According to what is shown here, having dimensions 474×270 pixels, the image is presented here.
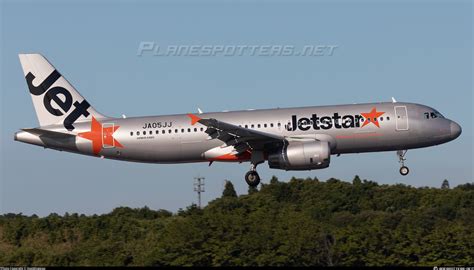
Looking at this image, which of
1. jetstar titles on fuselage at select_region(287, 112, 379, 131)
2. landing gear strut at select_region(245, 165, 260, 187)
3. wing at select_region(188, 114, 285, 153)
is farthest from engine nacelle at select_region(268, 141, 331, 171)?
landing gear strut at select_region(245, 165, 260, 187)

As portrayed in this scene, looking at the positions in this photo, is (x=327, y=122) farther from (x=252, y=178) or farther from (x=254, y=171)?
(x=252, y=178)

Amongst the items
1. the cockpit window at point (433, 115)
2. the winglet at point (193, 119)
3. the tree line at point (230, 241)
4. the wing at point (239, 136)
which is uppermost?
the winglet at point (193, 119)

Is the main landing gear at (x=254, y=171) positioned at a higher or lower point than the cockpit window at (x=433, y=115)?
lower

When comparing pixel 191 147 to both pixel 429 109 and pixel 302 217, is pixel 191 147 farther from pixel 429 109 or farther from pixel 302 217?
pixel 429 109

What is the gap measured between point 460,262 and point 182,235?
651 inches

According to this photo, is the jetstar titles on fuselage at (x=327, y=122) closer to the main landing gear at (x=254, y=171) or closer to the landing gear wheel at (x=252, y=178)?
the main landing gear at (x=254, y=171)

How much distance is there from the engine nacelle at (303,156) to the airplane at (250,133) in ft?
0.19

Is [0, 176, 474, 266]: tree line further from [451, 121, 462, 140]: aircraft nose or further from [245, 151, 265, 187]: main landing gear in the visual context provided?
[451, 121, 462, 140]: aircraft nose

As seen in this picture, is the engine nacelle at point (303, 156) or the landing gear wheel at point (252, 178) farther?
the landing gear wheel at point (252, 178)

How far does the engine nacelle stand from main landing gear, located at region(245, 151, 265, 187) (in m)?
1.55

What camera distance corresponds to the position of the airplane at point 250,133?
59719mm

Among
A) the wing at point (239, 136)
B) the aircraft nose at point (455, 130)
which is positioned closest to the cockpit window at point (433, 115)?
the aircraft nose at point (455, 130)

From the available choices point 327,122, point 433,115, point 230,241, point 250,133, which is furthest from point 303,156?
point 433,115

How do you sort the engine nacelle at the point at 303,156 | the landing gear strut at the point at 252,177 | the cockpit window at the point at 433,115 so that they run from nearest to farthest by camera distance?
the engine nacelle at the point at 303,156, the cockpit window at the point at 433,115, the landing gear strut at the point at 252,177
